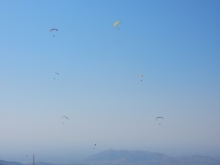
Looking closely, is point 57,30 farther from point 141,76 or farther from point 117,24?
point 141,76

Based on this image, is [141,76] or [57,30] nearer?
[57,30]

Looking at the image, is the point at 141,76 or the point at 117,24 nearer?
the point at 117,24

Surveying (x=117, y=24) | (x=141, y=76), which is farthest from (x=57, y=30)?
(x=141, y=76)

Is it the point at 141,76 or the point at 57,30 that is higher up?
the point at 57,30

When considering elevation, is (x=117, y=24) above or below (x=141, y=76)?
above
